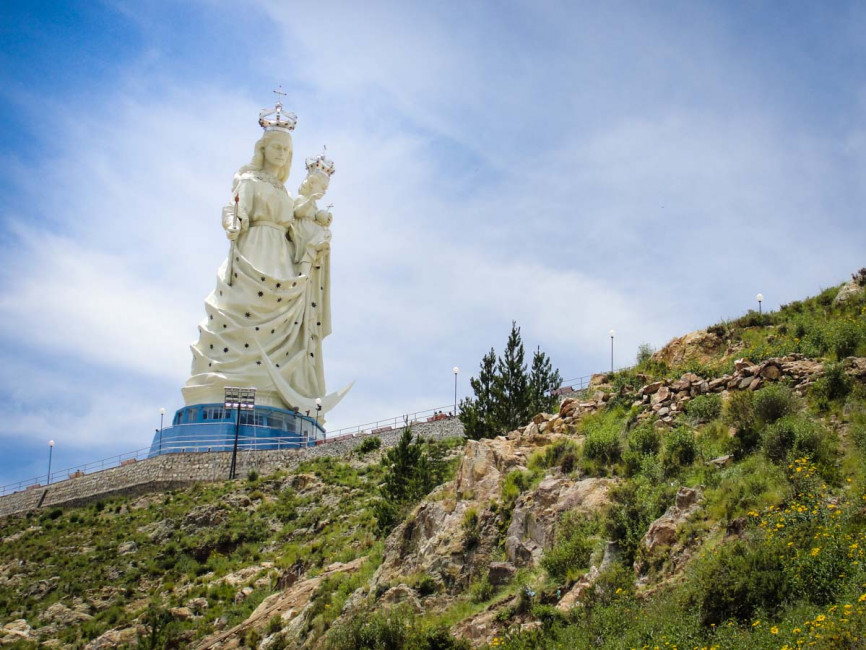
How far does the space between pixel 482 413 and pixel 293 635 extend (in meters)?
12.1

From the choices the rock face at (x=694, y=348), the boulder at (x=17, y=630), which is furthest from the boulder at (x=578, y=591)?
the boulder at (x=17, y=630)

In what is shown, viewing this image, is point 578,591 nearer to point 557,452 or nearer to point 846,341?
point 557,452

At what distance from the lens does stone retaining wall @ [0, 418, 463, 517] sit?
40.8 m

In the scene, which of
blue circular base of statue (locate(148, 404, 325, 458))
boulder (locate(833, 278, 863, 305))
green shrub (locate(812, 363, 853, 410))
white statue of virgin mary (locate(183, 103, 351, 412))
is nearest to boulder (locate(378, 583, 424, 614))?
green shrub (locate(812, 363, 853, 410))

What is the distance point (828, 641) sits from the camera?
9.88m

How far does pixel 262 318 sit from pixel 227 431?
6.62 meters

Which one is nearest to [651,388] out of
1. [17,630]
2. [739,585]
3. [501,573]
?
[501,573]

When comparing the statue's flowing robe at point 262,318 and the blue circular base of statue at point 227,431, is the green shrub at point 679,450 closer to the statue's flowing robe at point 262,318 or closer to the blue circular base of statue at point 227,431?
the blue circular base of statue at point 227,431

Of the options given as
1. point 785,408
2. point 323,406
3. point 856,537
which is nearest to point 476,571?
point 785,408

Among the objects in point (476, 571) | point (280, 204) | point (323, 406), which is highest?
point (280, 204)

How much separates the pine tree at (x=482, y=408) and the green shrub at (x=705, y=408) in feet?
36.5

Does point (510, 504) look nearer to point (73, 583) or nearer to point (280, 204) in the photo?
point (73, 583)

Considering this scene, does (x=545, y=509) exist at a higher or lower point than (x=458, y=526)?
higher

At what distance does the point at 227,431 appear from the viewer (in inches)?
1758
